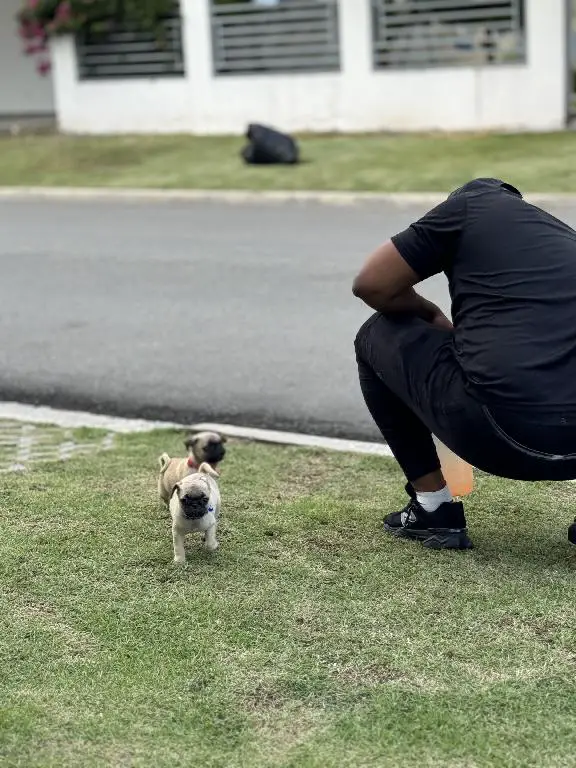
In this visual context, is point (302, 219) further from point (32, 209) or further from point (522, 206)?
point (522, 206)

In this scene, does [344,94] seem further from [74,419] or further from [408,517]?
[408,517]

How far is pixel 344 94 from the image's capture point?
1789 cm

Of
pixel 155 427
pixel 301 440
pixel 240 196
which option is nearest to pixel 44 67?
pixel 240 196

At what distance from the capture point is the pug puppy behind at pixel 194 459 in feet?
13.9

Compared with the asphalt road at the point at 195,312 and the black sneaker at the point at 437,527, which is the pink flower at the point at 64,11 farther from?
the black sneaker at the point at 437,527

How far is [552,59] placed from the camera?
53.5 feet

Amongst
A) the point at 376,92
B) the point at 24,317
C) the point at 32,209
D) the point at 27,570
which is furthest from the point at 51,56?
the point at 27,570

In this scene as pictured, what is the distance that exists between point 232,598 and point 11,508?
3.91 ft

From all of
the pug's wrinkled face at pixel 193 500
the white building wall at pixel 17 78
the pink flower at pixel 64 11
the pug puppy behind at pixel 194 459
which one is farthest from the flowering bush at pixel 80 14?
the pug's wrinkled face at pixel 193 500

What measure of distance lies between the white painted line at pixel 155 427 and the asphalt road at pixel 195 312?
0.72ft

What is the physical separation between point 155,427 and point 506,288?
2.56 metres

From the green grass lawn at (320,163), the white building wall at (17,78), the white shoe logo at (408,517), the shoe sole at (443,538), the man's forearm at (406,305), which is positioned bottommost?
the shoe sole at (443,538)

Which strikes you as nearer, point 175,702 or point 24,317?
point 175,702

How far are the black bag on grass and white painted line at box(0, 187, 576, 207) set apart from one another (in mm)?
1407
